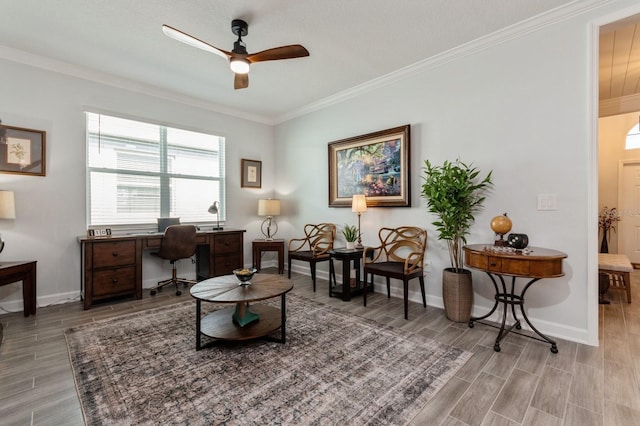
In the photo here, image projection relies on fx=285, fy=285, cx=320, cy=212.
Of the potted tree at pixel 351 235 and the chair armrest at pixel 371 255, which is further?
the potted tree at pixel 351 235

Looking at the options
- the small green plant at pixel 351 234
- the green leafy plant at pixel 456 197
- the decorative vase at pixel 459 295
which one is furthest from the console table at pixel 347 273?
the green leafy plant at pixel 456 197

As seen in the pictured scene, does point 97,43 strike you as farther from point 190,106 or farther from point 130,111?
point 190,106

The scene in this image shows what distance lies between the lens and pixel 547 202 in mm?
2605

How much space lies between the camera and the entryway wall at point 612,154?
16.9ft

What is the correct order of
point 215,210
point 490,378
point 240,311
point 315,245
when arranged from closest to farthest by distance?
point 490,378 < point 240,311 < point 315,245 < point 215,210

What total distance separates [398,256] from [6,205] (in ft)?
14.0

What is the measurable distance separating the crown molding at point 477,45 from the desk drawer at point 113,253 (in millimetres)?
3485

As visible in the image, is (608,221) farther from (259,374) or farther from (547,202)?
(259,374)

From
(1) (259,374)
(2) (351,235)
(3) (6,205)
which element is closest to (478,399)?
(1) (259,374)

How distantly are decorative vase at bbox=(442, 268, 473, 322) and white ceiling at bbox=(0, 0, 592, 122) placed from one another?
2.43 meters

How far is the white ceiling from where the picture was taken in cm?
246

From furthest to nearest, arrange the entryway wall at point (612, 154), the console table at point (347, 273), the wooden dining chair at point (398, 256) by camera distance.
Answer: the entryway wall at point (612, 154) → the console table at point (347, 273) → the wooden dining chair at point (398, 256)

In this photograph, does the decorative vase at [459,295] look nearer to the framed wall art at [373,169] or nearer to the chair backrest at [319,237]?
the framed wall art at [373,169]

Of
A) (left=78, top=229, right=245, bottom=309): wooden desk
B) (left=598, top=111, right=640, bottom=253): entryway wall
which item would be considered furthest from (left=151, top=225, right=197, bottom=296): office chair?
(left=598, top=111, right=640, bottom=253): entryway wall
